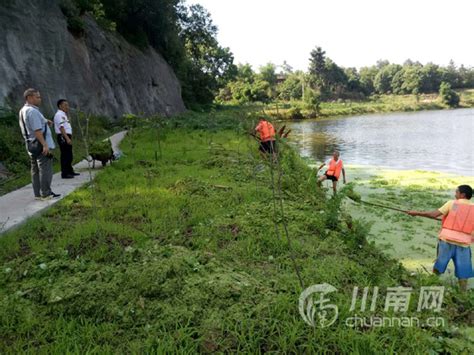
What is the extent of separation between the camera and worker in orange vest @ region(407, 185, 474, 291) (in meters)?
4.57

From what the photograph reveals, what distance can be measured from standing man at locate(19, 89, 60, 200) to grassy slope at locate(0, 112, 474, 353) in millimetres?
582

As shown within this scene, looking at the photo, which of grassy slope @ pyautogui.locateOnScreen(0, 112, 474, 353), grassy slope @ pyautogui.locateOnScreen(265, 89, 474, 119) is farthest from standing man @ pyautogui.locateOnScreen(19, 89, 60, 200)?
grassy slope @ pyautogui.locateOnScreen(265, 89, 474, 119)

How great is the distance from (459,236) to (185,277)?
11.8 feet

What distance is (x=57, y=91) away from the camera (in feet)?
44.4

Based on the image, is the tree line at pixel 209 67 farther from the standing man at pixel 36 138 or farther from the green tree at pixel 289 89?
the standing man at pixel 36 138

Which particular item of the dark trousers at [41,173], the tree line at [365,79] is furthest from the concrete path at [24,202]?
the tree line at [365,79]

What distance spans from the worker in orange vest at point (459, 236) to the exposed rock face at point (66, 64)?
11.4m

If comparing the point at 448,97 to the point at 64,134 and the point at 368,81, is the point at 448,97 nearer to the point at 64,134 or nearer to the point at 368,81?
the point at 368,81

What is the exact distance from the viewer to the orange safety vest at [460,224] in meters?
4.57

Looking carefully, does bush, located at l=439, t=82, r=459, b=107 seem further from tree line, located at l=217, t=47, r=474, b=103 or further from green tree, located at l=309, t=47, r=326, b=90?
green tree, located at l=309, t=47, r=326, b=90

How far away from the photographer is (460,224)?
4.62m

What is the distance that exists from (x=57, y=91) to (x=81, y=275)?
12206mm

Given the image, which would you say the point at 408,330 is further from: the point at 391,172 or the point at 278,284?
the point at 391,172

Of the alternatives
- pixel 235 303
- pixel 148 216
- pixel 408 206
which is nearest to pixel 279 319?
pixel 235 303
